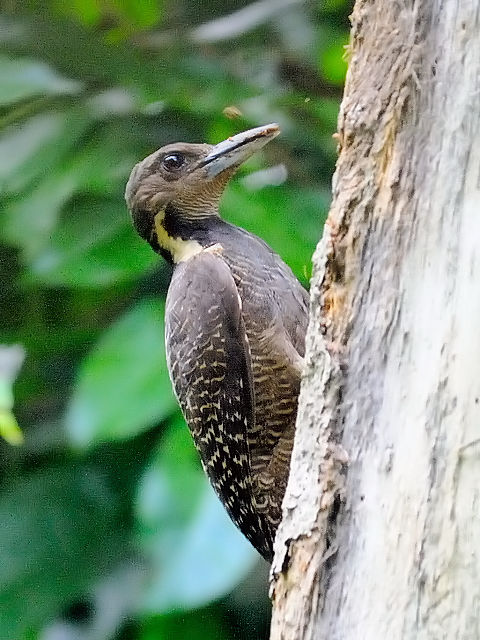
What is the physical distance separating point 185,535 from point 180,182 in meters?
0.58

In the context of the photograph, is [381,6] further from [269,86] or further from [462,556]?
[269,86]

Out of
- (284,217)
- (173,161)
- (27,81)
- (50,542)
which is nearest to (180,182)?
(173,161)

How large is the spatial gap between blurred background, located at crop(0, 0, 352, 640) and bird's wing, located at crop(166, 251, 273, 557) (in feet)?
0.42

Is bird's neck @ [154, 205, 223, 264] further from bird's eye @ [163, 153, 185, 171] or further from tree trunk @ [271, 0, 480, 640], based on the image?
tree trunk @ [271, 0, 480, 640]

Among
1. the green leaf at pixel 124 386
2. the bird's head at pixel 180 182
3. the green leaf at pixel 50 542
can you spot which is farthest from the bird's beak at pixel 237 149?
the green leaf at pixel 50 542

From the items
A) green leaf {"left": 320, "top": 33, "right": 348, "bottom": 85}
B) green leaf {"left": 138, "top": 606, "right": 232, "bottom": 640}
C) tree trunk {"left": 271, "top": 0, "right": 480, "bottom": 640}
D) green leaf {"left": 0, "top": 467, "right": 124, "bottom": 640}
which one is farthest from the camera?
green leaf {"left": 320, "top": 33, "right": 348, "bottom": 85}

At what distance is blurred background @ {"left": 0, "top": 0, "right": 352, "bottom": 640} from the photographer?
161cm

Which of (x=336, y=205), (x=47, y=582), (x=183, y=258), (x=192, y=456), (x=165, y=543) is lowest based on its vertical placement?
(x=47, y=582)

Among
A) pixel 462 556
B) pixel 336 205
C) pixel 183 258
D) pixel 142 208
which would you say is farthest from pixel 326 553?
pixel 142 208

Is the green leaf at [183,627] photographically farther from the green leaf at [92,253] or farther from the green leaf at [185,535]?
the green leaf at [92,253]

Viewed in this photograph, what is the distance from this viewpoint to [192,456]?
1636mm

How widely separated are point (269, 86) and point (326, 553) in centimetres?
123

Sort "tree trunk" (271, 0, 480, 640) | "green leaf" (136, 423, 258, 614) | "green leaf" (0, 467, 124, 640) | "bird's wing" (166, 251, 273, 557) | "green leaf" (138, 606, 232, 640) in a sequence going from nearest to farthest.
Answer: "tree trunk" (271, 0, 480, 640)
"bird's wing" (166, 251, 273, 557)
"green leaf" (136, 423, 258, 614)
"green leaf" (138, 606, 232, 640)
"green leaf" (0, 467, 124, 640)

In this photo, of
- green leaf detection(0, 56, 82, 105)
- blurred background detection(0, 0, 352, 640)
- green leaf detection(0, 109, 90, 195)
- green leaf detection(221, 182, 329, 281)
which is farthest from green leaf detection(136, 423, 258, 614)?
green leaf detection(0, 56, 82, 105)
